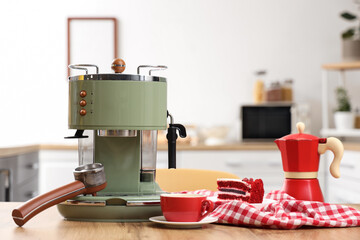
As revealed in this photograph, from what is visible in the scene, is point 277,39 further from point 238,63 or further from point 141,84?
point 141,84

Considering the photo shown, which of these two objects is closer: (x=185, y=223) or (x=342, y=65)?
(x=185, y=223)

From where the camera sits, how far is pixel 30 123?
4.07m

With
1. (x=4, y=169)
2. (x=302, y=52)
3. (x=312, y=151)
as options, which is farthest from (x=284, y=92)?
(x=312, y=151)

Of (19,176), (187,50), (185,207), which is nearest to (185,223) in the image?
(185,207)

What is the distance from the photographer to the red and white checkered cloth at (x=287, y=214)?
101 centimetres

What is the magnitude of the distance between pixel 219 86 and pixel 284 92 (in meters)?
0.49

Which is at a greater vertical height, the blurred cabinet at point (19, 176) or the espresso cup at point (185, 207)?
the espresso cup at point (185, 207)

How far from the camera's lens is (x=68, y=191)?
3.50 ft

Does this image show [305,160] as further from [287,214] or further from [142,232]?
[142,232]

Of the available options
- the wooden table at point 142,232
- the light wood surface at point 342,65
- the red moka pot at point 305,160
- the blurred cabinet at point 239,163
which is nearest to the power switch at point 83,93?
the wooden table at point 142,232

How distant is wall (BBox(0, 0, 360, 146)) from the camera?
409cm

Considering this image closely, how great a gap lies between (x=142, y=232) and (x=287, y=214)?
0.28 m

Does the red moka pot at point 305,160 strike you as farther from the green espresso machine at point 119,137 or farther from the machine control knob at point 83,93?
the machine control knob at point 83,93

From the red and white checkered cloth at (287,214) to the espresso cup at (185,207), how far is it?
50mm
